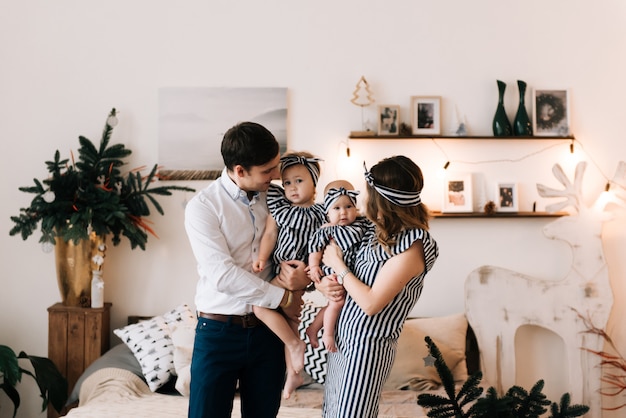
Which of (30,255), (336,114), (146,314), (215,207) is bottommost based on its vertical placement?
(146,314)

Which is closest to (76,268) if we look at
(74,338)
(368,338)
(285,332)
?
(74,338)

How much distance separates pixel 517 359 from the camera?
3.62m

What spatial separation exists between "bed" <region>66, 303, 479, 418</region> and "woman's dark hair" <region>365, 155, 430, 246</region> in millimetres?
1268

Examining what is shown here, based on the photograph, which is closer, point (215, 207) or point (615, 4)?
point (215, 207)

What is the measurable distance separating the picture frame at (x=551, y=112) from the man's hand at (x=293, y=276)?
225cm

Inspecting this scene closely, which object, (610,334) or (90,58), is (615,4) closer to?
(610,334)

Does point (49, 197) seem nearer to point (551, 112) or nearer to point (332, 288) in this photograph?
point (332, 288)

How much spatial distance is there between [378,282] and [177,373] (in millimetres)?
1646

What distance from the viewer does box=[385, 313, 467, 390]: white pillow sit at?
3.10 metres

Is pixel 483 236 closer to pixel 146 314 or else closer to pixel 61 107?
pixel 146 314

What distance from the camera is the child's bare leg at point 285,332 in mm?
1832

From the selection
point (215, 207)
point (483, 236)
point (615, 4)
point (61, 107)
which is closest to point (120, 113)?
point (61, 107)

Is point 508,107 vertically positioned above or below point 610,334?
above

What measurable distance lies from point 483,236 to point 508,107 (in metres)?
0.80
